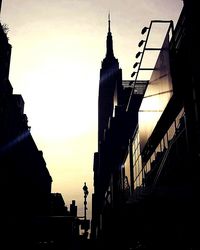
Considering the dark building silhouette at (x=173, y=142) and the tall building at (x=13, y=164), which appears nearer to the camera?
the dark building silhouette at (x=173, y=142)

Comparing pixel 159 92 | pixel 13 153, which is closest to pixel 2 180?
pixel 13 153

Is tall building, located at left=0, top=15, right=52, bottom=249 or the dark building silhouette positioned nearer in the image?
the dark building silhouette

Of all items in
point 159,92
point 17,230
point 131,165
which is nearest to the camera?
point 159,92

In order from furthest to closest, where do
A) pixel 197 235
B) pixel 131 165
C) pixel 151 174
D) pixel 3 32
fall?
1. pixel 131 165
2. pixel 3 32
3. pixel 151 174
4. pixel 197 235

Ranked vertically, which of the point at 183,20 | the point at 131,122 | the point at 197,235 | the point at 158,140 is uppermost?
the point at 131,122

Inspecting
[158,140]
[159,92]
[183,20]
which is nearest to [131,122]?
[158,140]

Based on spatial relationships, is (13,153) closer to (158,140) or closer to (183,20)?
(158,140)

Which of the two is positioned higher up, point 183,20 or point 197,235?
point 183,20

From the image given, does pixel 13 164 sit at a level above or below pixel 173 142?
above

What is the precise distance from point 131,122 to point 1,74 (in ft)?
40.3

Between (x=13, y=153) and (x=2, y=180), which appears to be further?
(x=13, y=153)

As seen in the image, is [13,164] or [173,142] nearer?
[173,142]

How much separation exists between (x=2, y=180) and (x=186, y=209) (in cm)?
1735

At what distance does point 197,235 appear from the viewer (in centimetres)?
1055
